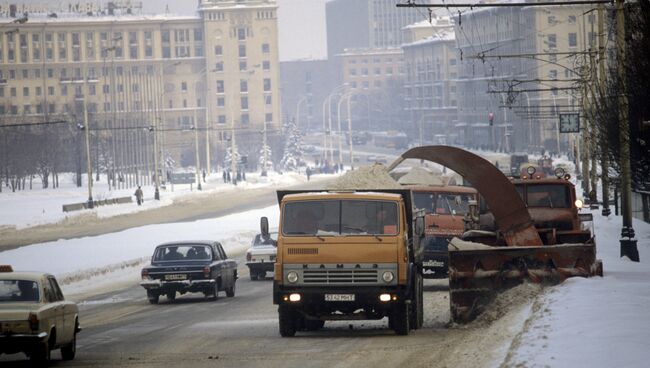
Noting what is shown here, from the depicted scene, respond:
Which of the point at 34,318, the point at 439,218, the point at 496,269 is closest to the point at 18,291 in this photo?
the point at 34,318

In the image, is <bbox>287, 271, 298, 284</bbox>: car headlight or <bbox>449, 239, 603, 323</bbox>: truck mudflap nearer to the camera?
<bbox>287, 271, 298, 284</bbox>: car headlight

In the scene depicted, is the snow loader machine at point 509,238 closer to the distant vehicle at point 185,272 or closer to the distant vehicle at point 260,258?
the distant vehicle at point 185,272

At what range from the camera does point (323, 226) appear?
832 inches

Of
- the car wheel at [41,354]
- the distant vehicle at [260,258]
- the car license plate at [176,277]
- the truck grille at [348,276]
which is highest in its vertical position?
the truck grille at [348,276]

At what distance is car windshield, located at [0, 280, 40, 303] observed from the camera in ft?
61.3

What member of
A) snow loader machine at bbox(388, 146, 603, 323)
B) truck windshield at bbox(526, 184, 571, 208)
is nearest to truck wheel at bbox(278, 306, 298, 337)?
snow loader machine at bbox(388, 146, 603, 323)

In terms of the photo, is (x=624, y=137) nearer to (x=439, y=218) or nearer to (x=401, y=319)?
(x=439, y=218)

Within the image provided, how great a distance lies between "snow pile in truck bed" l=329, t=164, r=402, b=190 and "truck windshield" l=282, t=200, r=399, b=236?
22698 millimetres

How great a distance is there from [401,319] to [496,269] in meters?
1.93

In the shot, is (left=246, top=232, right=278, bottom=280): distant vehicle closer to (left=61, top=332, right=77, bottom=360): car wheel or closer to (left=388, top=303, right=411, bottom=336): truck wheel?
(left=388, top=303, right=411, bottom=336): truck wheel

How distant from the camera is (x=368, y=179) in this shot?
46344mm

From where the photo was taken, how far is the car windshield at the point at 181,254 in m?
32.4

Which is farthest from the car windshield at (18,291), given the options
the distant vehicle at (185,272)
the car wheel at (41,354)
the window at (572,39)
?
the window at (572,39)

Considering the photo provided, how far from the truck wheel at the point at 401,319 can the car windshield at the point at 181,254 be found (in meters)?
11.9
